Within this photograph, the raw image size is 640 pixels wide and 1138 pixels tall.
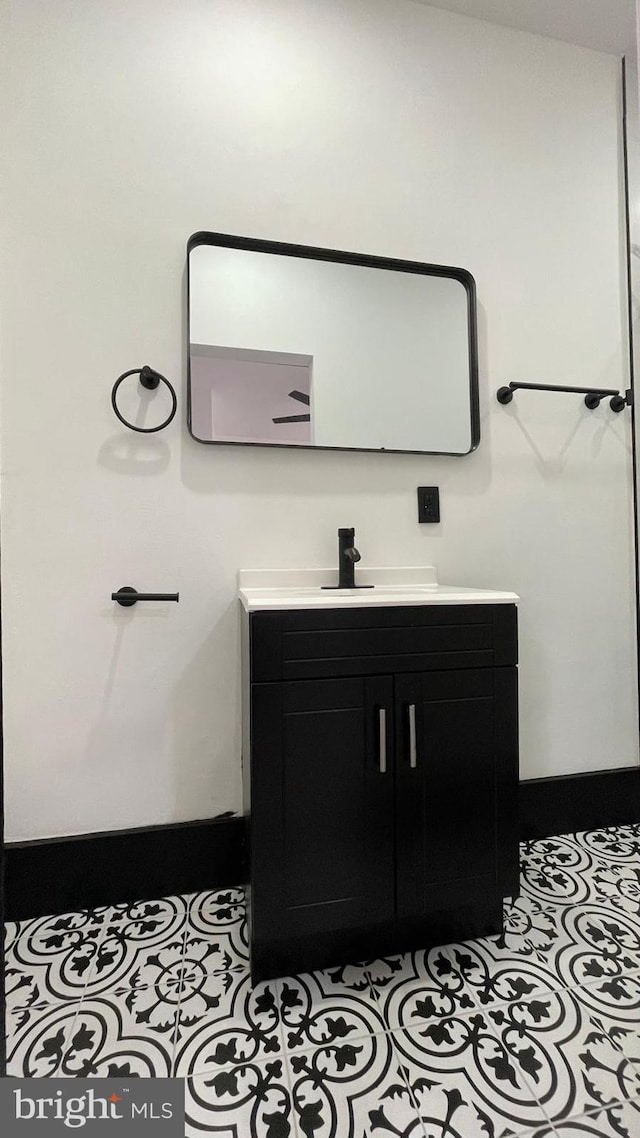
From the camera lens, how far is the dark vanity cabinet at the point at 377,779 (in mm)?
1166

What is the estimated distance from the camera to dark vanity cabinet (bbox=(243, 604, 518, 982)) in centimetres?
117

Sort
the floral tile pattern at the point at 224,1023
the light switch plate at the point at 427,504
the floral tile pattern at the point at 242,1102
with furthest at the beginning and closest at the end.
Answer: the light switch plate at the point at 427,504
the floral tile pattern at the point at 224,1023
the floral tile pattern at the point at 242,1102

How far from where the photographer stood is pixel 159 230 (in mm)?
1523

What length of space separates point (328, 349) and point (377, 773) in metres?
1.22

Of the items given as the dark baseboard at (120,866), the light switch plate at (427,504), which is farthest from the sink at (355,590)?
the dark baseboard at (120,866)

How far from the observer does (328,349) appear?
164cm

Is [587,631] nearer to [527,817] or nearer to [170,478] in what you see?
[527,817]

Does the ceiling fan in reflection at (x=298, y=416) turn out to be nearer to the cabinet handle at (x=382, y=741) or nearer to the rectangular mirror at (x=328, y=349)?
the rectangular mirror at (x=328, y=349)

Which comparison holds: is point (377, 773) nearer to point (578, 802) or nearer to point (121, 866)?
point (121, 866)

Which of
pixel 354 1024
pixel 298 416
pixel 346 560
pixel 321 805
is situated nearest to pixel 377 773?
pixel 321 805

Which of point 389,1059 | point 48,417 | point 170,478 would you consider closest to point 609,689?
point 389,1059

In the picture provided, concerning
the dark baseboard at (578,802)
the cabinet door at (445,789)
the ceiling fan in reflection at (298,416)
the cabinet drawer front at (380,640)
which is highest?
the ceiling fan in reflection at (298,416)

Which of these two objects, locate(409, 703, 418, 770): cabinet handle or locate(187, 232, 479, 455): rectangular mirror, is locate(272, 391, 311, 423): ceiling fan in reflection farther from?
locate(409, 703, 418, 770): cabinet handle

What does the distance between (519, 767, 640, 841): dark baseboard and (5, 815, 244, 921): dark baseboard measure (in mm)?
962
